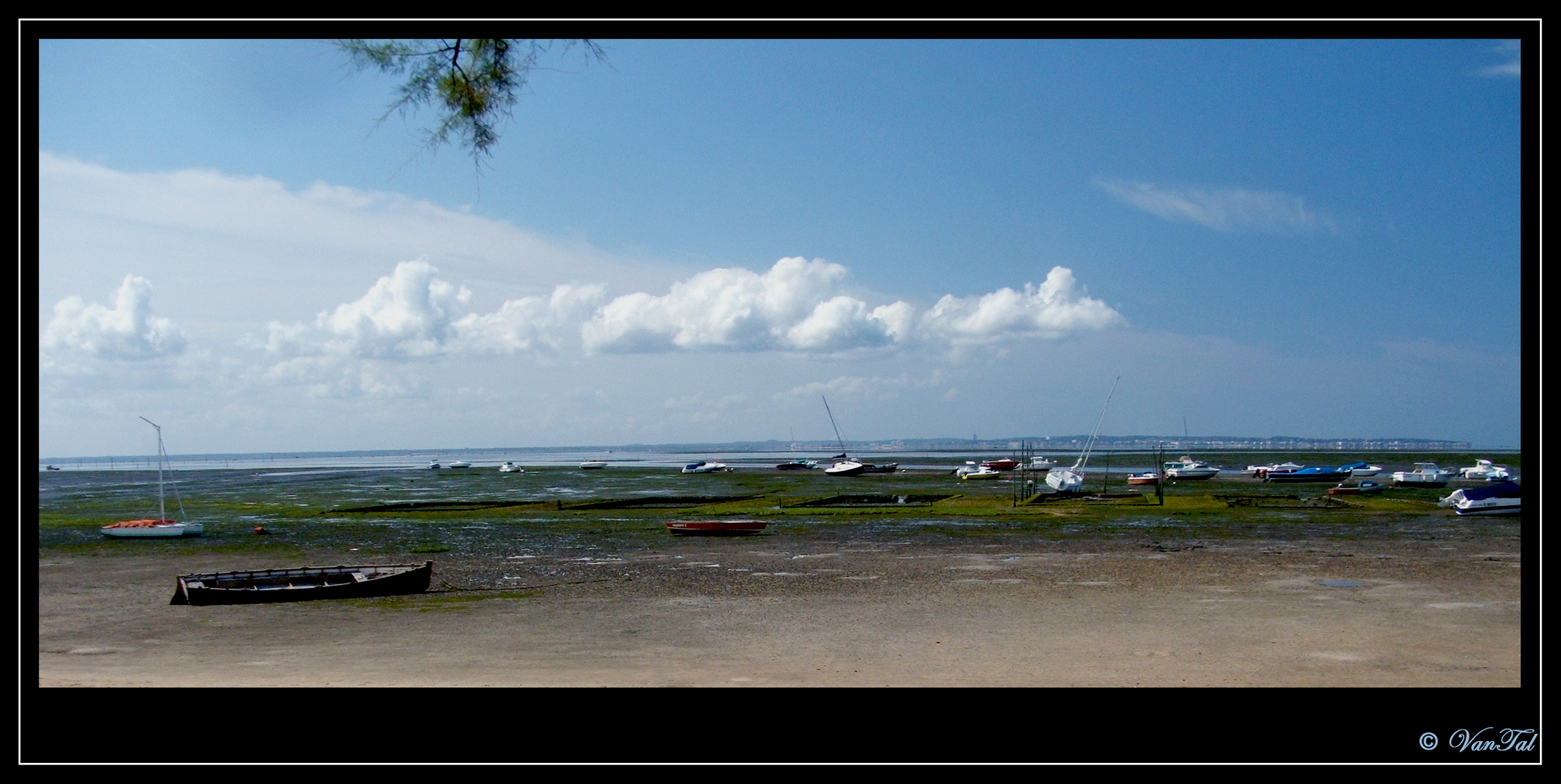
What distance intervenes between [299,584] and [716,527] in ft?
49.4

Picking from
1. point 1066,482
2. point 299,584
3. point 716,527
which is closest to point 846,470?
point 1066,482

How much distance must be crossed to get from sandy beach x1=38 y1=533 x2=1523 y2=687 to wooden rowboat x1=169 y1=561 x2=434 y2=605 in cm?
44

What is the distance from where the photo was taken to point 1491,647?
14.2 meters

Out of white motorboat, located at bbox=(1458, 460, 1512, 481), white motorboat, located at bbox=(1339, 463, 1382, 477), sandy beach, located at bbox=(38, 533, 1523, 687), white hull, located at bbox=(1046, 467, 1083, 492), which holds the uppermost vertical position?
sandy beach, located at bbox=(38, 533, 1523, 687)

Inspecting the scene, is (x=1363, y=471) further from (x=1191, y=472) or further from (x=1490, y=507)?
(x=1490, y=507)

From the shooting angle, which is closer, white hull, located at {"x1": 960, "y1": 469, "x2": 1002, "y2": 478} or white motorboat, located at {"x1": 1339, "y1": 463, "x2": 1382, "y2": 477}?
white motorboat, located at {"x1": 1339, "y1": 463, "x2": 1382, "y2": 477}

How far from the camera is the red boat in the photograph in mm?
33438

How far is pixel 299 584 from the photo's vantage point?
821 inches

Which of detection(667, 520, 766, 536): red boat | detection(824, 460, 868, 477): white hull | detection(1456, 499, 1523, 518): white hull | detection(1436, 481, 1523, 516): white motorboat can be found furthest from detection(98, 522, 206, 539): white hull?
detection(824, 460, 868, 477): white hull

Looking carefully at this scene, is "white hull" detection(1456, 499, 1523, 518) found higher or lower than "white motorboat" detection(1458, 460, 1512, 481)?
higher

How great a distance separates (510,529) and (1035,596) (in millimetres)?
24238

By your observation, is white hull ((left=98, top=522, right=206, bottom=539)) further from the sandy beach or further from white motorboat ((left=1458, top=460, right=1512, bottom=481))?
white motorboat ((left=1458, top=460, right=1512, bottom=481))
